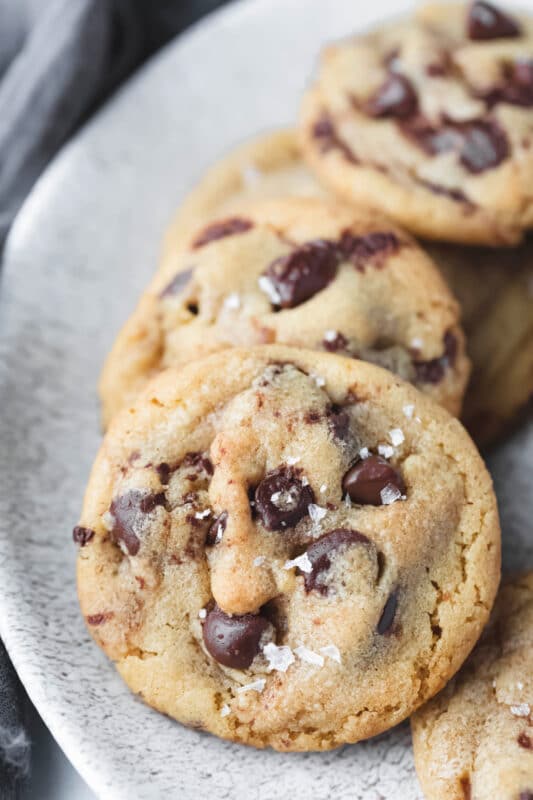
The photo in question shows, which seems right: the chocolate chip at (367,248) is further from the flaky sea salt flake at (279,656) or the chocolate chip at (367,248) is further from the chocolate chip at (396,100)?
the flaky sea salt flake at (279,656)

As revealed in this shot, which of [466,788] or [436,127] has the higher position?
[436,127]

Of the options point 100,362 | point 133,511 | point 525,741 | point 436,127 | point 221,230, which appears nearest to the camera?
point 525,741

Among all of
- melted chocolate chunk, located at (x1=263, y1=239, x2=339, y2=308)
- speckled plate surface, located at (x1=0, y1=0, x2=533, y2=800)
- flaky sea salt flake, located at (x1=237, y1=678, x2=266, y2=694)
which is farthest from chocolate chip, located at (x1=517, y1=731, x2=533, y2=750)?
melted chocolate chunk, located at (x1=263, y1=239, x2=339, y2=308)

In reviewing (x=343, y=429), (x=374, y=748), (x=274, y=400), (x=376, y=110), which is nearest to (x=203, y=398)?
(x=274, y=400)

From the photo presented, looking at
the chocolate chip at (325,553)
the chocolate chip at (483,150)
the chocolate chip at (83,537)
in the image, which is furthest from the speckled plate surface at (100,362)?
the chocolate chip at (483,150)

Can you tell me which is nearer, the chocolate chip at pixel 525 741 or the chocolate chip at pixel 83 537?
the chocolate chip at pixel 525 741

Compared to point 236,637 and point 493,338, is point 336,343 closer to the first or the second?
point 493,338

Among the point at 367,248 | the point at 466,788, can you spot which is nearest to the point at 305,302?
the point at 367,248

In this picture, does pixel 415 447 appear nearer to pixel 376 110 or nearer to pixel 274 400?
pixel 274 400
